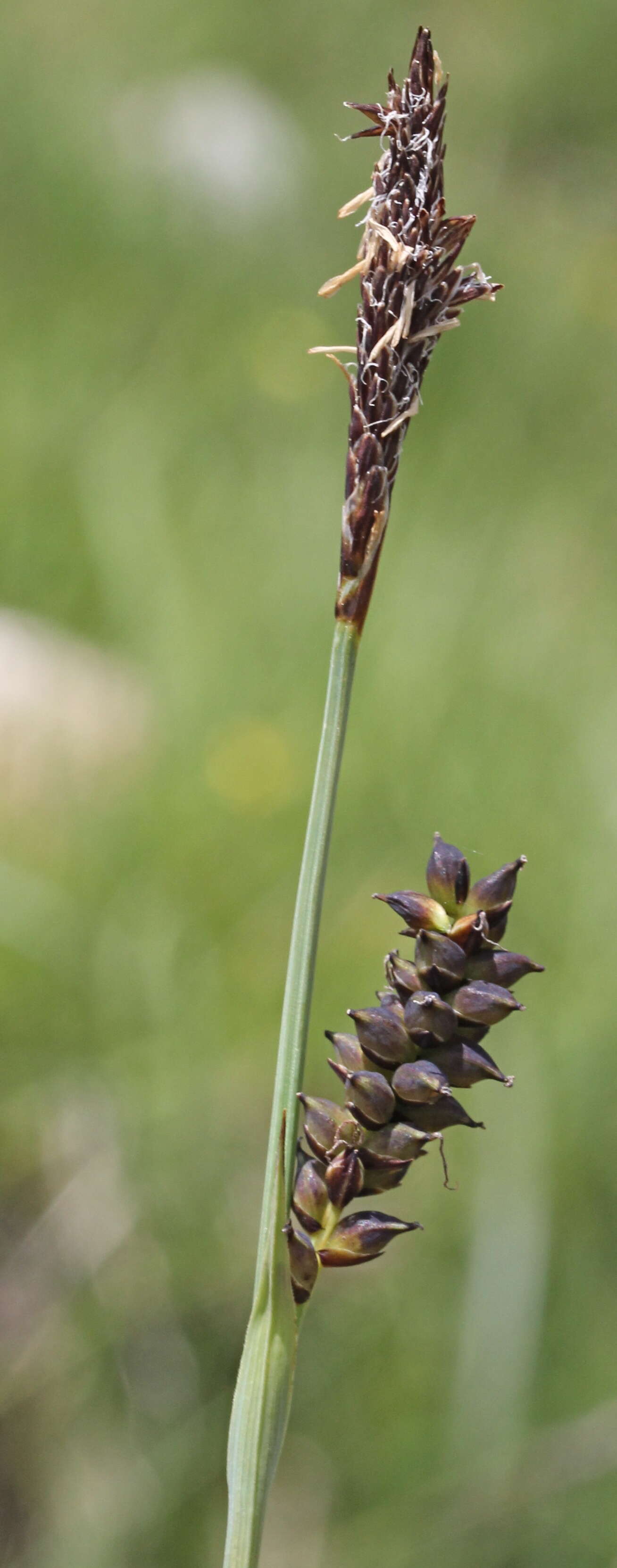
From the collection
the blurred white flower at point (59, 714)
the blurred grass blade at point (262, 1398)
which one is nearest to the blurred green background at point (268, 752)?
the blurred white flower at point (59, 714)

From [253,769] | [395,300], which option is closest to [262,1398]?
[395,300]

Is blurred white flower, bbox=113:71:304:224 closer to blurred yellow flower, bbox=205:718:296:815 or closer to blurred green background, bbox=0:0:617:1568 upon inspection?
blurred green background, bbox=0:0:617:1568

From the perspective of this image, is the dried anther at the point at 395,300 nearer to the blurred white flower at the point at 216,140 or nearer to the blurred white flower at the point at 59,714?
the blurred white flower at the point at 59,714

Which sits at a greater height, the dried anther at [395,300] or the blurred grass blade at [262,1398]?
the dried anther at [395,300]

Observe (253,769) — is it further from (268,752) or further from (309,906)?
(309,906)

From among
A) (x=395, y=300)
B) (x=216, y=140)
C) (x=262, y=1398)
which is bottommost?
(x=262, y=1398)

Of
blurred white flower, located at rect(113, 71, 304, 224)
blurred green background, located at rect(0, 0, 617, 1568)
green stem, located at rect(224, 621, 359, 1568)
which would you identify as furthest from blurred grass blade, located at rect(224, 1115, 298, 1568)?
blurred white flower, located at rect(113, 71, 304, 224)

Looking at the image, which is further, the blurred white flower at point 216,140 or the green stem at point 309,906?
the blurred white flower at point 216,140

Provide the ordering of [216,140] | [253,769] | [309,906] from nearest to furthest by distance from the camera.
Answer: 1. [309,906]
2. [253,769]
3. [216,140]

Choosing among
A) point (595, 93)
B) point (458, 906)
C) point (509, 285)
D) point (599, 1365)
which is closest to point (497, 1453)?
point (599, 1365)

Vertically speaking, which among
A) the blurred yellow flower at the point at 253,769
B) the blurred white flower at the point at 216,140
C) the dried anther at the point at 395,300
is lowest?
the blurred yellow flower at the point at 253,769
